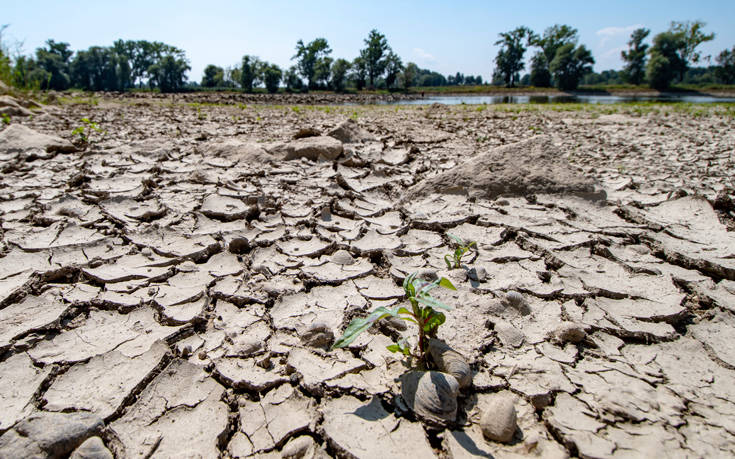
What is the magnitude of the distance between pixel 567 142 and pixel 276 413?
17.7 ft

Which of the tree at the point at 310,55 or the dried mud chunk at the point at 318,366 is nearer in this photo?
the dried mud chunk at the point at 318,366

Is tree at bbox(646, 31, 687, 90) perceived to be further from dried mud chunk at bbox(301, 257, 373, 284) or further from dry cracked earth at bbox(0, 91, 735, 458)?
dried mud chunk at bbox(301, 257, 373, 284)

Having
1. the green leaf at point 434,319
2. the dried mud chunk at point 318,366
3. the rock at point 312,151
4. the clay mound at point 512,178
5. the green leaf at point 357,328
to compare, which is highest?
the rock at point 312,151

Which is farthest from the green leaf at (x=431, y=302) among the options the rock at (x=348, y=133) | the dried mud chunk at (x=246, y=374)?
the rock at (x=348, y=133)

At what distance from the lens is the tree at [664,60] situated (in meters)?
40.2

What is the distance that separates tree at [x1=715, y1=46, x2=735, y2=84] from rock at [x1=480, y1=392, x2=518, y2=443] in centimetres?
6678

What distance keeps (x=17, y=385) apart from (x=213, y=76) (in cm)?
6280

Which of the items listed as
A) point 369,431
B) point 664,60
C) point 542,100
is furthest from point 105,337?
point 664,60

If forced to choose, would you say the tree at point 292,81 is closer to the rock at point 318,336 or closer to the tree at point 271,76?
the tree at point 271,76

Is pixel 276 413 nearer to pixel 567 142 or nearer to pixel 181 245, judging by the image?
pixel 181 245

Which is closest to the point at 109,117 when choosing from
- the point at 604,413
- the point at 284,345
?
the point at 284,345

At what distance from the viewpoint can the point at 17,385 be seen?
120 centimetres

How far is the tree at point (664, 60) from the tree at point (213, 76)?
53115mm

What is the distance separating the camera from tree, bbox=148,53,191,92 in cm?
5069
